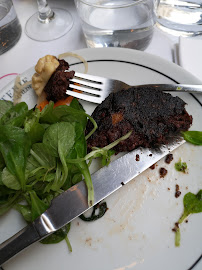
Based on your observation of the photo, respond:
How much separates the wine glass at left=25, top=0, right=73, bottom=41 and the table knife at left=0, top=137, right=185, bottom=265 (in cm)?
103

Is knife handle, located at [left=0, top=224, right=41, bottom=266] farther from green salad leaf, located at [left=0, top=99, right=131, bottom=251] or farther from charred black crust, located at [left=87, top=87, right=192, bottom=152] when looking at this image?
charred black crust, located at [left=87, top=87, right=192, bottom=152]

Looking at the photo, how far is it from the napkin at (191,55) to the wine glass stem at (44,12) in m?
0.87

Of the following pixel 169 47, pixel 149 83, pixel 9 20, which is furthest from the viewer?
pixel 9 20

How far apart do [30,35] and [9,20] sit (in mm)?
144

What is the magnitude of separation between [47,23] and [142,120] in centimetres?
111

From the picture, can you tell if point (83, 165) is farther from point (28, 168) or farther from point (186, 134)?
point (186, 134)

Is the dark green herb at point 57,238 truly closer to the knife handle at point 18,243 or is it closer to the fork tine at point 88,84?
the knife handle at point 18,243

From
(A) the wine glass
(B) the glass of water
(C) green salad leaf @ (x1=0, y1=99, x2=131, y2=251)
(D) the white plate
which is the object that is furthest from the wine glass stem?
(D) the white plate

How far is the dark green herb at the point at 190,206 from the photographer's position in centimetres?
96

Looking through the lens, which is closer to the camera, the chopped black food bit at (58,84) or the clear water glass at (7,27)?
the chopped black food bit at (58,84)

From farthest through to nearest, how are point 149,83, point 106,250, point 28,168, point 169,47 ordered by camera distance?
point 169,47
point 149,83
point 28,168
point 106,250

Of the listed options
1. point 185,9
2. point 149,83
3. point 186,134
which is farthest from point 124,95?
point 185,9

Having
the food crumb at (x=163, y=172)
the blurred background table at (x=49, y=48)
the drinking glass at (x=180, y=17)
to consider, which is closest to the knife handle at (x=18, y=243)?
the food crumb at (x=163, y=172)

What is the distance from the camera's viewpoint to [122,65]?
1.38 meters
